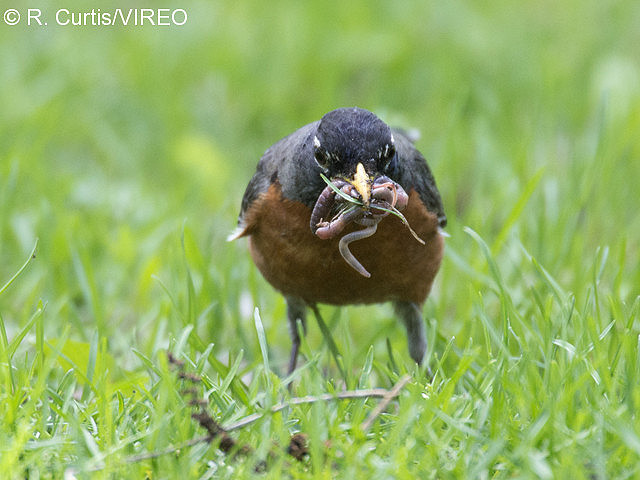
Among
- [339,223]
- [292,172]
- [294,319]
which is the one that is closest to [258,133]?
[294,319]

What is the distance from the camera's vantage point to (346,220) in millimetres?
3346

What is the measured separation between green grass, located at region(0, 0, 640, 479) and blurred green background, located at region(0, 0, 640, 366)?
0.08ft

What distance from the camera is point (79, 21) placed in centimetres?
824

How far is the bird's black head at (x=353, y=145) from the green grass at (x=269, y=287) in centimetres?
59

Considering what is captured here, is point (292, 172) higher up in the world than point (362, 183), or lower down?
lower down

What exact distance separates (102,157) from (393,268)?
3745 mm

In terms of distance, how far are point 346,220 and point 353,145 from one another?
0.31 metres

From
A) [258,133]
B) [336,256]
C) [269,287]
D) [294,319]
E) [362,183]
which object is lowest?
[269,287]

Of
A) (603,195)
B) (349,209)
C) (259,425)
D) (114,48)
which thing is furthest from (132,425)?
(114,48)

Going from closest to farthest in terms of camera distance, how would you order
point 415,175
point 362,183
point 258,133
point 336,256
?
point 362,183 < point 336,256 < point 415,175 < point 258,133

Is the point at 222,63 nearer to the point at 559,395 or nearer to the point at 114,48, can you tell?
the point at 114,48

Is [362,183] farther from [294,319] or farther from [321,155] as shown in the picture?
[294,319]

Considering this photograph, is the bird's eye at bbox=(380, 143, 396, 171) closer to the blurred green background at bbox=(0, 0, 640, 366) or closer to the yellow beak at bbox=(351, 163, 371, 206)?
the yellow beak at bbox=(351, 163, 371, 206)

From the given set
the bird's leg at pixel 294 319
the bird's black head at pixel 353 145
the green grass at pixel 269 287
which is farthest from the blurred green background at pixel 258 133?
the bird's black head at pixel 353 145
